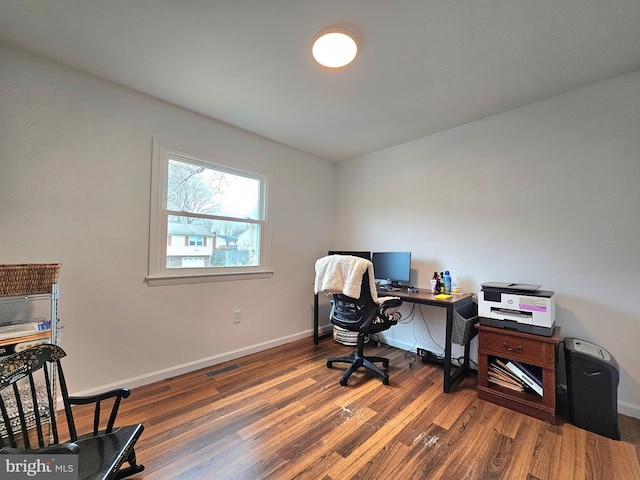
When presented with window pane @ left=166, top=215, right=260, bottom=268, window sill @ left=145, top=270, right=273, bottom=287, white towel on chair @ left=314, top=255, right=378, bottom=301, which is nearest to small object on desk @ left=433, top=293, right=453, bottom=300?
white towel on chair @ left=314, top=255, right=378, bottom=301

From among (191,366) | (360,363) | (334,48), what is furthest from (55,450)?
(334,48)

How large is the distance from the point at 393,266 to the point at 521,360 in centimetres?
141

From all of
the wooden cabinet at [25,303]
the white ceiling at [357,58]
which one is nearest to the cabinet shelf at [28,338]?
the wooden cabinet at [25,303]

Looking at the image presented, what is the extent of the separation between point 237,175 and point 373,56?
1.80m

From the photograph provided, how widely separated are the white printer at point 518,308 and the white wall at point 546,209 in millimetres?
391

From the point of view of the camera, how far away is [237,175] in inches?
117

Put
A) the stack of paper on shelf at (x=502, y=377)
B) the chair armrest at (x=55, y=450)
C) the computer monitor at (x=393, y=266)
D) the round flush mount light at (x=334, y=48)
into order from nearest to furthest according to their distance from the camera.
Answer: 1. the chair armrest at (x=55, y=450)
2. the round flush mount light at (x=334, y=48)
3. the stack of paper on shelf at (x=502, y=377)
4. the computer monitor at (x=393, y=266)

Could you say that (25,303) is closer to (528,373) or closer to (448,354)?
(448,354)

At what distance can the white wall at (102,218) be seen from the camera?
6.03 feet

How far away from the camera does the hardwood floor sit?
1.46 meters

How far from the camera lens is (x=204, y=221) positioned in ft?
8.91

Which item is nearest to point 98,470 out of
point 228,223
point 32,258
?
point 32,258

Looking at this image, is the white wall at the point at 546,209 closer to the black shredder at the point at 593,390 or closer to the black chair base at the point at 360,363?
the black shredder at the point at 593,390

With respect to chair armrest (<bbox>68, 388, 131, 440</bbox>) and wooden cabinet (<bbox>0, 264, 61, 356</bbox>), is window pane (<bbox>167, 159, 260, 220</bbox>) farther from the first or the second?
chair armrest (<bbox>68, 388, 131, 440</bbox>)
